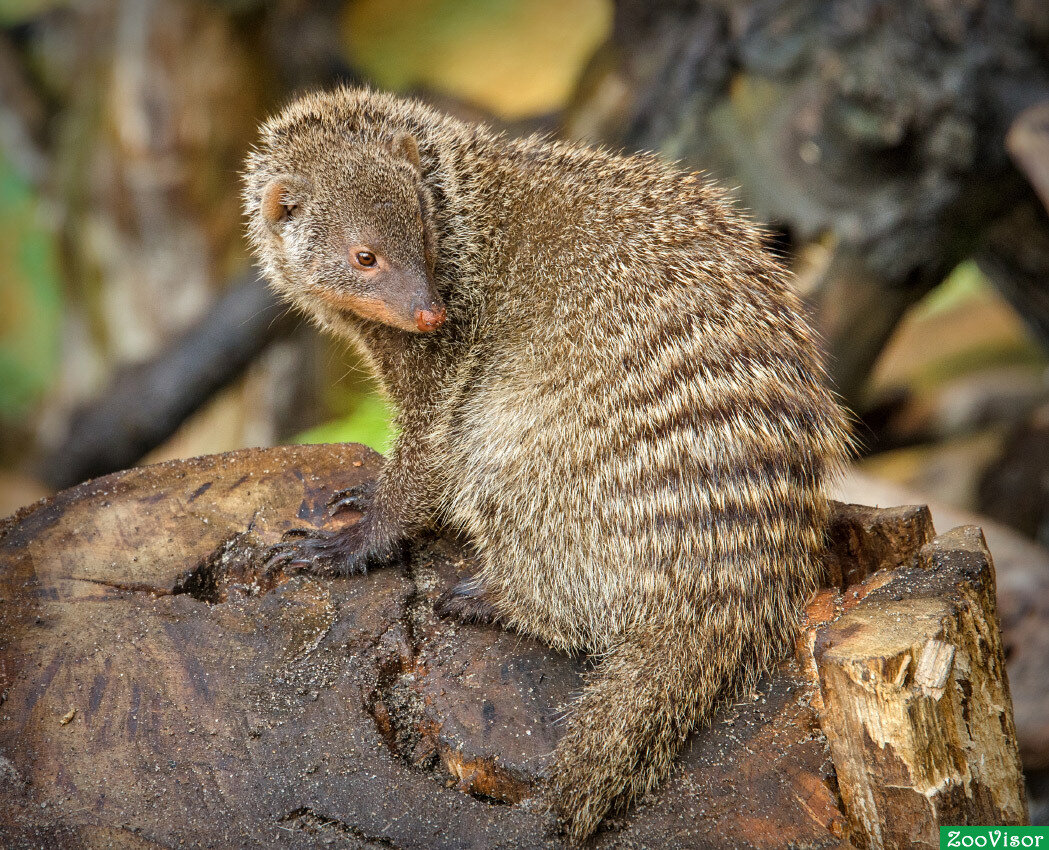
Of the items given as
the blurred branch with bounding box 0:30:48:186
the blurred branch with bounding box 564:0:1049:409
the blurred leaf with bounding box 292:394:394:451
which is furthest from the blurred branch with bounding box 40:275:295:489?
the blurred branch with bounding box 0:30:48:186

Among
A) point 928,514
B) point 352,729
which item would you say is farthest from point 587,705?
point 928,514

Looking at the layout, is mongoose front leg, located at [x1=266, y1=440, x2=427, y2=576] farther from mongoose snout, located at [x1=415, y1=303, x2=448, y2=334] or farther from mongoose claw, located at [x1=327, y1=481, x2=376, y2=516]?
mongoose snout, located at [x1=415, y1=303, x2=448, y2=334]

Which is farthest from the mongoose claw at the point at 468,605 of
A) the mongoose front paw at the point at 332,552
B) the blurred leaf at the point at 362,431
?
the blurred leaf at the point at 362,431

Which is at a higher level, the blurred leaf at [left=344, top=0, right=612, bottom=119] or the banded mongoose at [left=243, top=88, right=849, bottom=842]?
the blurred leaf at [left=344, top=0, right=612, bottom=119]

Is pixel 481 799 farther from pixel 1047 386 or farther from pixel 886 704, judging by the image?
pixel 1047 386

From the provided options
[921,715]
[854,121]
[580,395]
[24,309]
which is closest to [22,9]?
[24,309]

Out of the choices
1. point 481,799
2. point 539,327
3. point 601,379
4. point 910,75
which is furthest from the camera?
point 910,75
